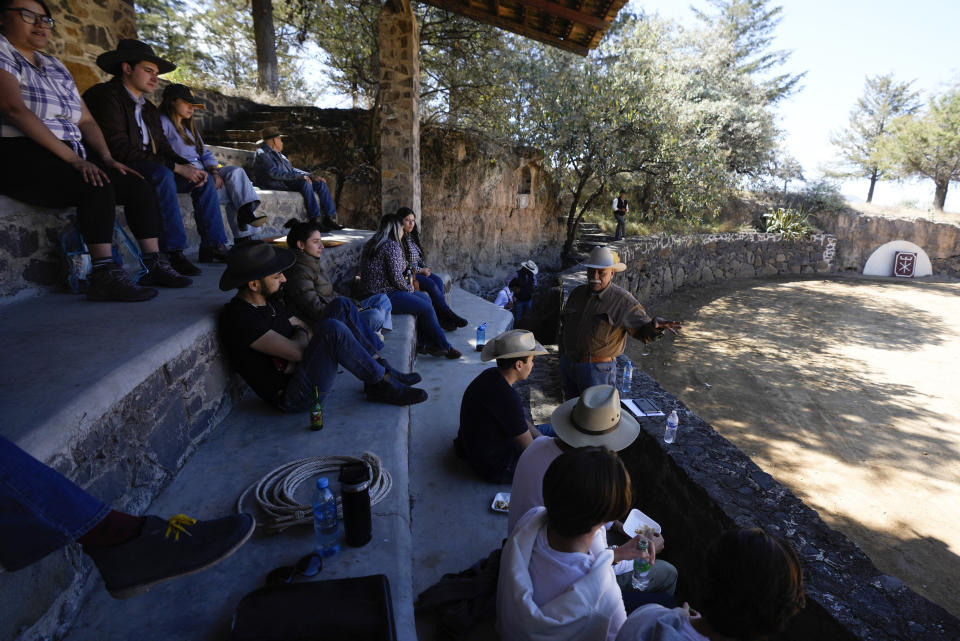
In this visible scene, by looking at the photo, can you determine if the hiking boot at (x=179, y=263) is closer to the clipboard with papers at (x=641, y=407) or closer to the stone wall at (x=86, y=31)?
the stone wall at (x=86, y=31)

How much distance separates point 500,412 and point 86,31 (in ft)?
22.7

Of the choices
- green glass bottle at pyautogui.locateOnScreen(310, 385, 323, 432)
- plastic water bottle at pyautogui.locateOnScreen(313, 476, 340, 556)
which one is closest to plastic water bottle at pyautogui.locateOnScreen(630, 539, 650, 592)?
plastic water bottle at pyautogui.locateOnScreen(313, 476, 340, 556)

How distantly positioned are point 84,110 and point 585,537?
413 cm

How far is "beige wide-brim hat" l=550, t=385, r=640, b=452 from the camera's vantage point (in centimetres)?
241

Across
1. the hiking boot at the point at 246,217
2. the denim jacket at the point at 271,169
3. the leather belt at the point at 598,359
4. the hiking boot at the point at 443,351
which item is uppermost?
the denim jacket at the point at 271,169

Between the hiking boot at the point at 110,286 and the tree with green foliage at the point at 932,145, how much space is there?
30.6m

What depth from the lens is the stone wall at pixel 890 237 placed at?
19.6 meters

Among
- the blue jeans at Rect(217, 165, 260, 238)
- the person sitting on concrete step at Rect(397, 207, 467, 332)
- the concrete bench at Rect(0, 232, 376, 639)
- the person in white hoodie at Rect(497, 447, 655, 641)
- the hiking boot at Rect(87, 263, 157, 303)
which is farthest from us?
the person sitting on concrete step at Rect(397, 207, 467, 332)

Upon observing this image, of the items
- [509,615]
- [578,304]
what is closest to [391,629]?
[509,615]

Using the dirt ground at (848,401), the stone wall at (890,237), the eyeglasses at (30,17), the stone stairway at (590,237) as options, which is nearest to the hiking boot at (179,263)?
the eyeglasses at (30,17)

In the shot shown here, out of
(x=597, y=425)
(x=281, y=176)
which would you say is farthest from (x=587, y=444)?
(x=281, y=176)

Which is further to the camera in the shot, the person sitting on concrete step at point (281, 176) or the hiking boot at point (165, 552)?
the person sitting on concrete step at point (281, 176)

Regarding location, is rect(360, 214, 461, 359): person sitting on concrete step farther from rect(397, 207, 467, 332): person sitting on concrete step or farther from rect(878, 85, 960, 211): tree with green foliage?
rect(878, 85, 960, 211): tree with green foliage

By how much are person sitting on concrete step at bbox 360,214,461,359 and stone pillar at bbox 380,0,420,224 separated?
2540mm
